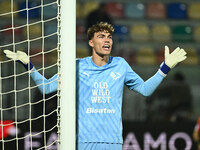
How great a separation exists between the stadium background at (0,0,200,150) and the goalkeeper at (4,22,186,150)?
216 cm

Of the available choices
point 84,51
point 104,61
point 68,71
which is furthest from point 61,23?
point 84,51

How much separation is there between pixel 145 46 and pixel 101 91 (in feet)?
12.3

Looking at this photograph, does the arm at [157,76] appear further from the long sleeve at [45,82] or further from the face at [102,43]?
the long sleeve at [45,82]

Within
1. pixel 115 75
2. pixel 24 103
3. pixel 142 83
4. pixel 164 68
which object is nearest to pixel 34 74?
pixel 115 75

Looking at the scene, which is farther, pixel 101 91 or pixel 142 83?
pixel 142 83

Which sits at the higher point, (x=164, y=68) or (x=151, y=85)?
(x=164, y=68)

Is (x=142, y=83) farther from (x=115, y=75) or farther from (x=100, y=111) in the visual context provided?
(x=100, y=111)

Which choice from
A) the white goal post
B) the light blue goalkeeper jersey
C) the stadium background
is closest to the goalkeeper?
the light blue goalkeeper jersey

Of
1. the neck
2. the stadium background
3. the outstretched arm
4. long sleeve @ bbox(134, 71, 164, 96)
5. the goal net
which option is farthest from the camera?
the stadium background

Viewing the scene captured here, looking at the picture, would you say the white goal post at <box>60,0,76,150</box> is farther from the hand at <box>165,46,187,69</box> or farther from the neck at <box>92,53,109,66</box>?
the hand at <box>165,46,187,69</box>

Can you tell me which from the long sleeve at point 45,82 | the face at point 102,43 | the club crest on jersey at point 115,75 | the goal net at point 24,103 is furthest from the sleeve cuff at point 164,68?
the goal net at point 24,103

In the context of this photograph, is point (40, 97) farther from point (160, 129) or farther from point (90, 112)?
point (90, 112)

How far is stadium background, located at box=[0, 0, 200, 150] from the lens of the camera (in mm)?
5992

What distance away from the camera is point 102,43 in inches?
150
